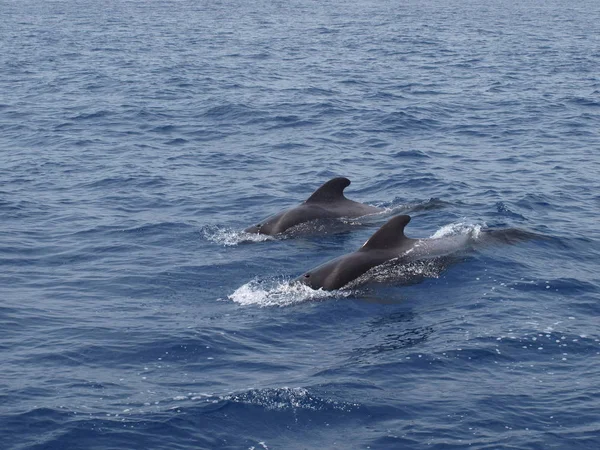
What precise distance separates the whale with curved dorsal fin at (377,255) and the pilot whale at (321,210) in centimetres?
353

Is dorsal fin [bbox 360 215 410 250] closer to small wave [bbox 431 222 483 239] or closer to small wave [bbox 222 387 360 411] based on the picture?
small wave [bbox 431 222 483 239]

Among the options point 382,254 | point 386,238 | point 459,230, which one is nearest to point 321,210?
point 459,230

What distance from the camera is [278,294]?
1964cm

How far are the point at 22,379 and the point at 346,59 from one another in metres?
42.4

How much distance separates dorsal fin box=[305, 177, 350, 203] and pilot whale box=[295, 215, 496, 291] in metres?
3.68

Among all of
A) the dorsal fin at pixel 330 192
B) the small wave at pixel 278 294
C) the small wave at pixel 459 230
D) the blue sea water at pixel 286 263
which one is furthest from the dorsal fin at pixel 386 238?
the dorsal fin at pixel 330 192

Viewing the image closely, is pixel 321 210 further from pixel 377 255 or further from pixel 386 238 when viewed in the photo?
pixel 377 255

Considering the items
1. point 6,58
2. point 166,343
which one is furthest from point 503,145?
point 6,58

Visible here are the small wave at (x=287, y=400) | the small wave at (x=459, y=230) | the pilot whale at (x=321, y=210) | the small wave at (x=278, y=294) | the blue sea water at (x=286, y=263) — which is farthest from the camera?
the pilot whale at (x=321, y=210)

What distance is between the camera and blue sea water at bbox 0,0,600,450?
47.9 ft

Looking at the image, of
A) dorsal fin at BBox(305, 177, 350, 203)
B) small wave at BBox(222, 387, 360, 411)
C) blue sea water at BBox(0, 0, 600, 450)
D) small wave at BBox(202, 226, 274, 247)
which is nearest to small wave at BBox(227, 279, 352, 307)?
blue sea water at BBox(0, 0, 600, 450)

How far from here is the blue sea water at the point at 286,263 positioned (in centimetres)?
1459

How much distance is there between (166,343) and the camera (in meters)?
17.2

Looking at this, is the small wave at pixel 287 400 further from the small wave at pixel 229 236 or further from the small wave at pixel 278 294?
the small wave at pixel 229 236
